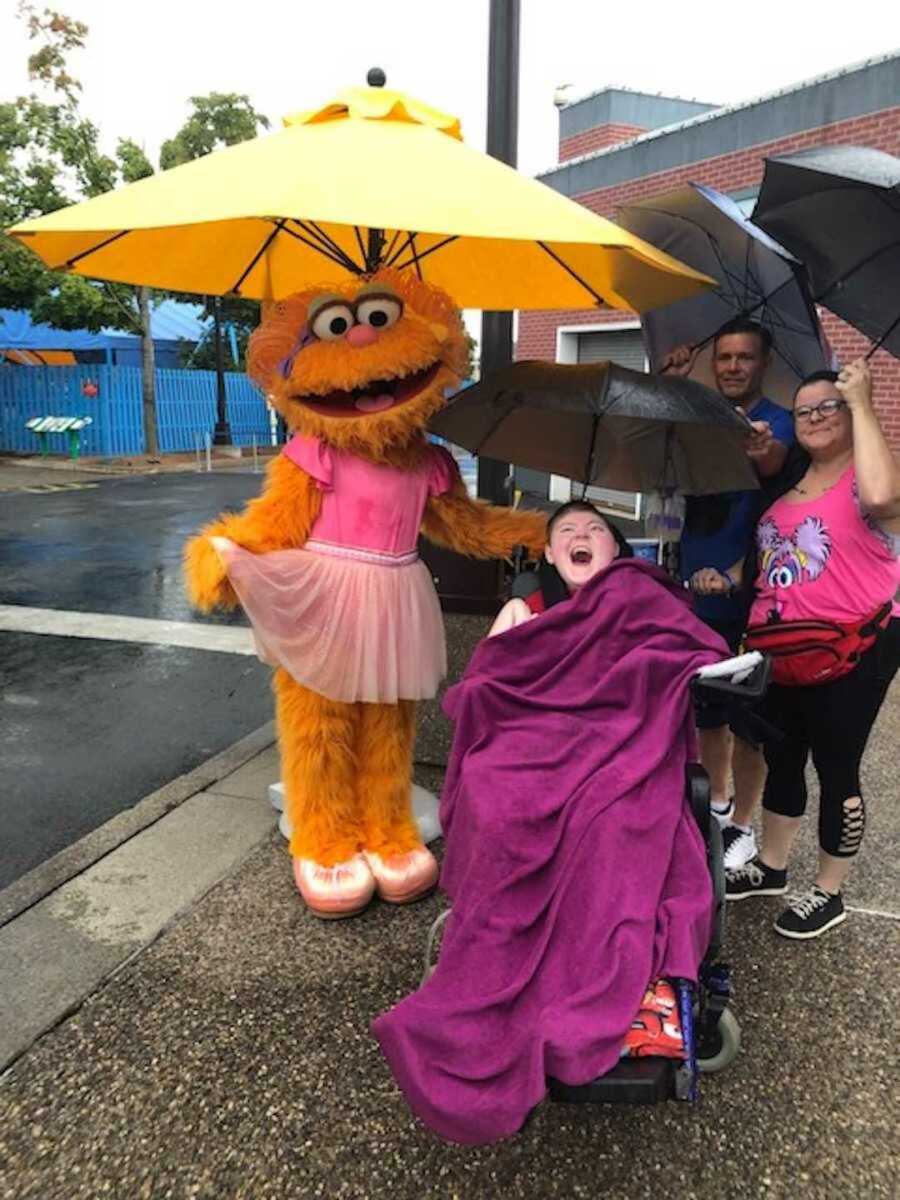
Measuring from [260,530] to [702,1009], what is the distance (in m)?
1.82

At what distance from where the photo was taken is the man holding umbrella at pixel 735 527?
294cm

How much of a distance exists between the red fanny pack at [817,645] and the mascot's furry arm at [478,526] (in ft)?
2.88

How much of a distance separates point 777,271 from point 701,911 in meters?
2.13

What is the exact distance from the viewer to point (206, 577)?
9.29 feet

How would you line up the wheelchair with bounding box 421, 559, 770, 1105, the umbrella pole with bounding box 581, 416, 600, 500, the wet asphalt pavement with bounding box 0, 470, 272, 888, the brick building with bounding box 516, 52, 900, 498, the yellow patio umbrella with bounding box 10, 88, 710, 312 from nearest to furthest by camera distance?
the wheelchair with bounding box 421, 559, 770, 1105 → the yellow patio umbrella with bounding box 10, 88, 710, 312 → the umbrella pole with bounding box 581, 416, 600, 500 → the wet asphalt pavement with bounding box 0, 470, 272, 888 → the brick building with bounding box 516, 52, 900, 498

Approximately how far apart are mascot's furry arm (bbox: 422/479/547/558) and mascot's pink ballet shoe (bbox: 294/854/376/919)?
44.9 inches

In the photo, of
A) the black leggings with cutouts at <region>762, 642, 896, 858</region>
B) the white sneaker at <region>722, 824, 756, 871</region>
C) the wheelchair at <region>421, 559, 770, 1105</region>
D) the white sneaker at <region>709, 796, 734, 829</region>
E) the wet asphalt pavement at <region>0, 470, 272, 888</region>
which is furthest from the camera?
the wet asphalt pavement at <region>0, 470, 272, 888</region>

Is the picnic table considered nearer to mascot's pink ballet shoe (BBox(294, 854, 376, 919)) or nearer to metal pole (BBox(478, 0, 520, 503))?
metal pole (BBox(478, 0, 520, 503))

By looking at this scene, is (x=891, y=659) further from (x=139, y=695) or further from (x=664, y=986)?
(x=139, y=695)

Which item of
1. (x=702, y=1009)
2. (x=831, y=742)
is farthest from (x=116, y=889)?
(x=831, y=742)

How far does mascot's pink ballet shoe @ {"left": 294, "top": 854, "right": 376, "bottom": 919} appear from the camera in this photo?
9.49ft

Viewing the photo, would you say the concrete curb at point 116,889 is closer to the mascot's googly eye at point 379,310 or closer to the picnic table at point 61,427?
Answer: the mascot's googly eye at point 379,310

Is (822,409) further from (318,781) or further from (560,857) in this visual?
(318,781)

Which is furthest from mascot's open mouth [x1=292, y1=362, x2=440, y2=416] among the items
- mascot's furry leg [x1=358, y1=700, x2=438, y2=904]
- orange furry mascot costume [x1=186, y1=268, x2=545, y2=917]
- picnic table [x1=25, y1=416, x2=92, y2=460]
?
picnic table [x1=25, y1=416, x2=92, y2=460]
